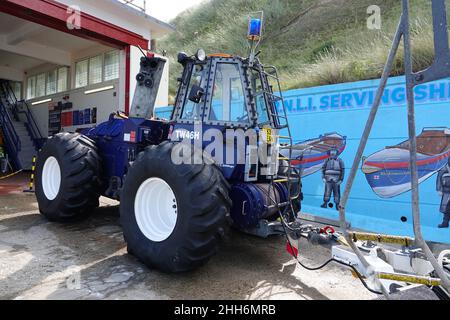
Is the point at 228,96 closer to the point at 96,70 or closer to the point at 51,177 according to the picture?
the point at 51,177

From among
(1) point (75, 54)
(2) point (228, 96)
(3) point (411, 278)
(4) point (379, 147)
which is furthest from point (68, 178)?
(1) point (75, 54)

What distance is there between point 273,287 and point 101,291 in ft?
5.35

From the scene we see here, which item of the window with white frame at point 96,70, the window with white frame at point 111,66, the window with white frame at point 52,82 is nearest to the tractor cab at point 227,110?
the window with white frame at point 111,66

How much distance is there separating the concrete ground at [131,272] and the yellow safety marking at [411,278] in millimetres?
919

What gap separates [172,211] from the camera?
159 inches

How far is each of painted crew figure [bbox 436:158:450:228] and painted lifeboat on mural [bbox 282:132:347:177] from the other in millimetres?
1626

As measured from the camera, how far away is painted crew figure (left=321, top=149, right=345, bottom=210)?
651cm

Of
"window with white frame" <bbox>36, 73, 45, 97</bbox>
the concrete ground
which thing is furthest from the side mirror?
"window with white frame" <bbox>36, 73, 45, 97</bbox>

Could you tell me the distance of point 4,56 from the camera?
15.3 m

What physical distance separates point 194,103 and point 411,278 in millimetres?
2928

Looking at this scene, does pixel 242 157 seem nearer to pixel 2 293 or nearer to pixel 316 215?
pixel 2 293

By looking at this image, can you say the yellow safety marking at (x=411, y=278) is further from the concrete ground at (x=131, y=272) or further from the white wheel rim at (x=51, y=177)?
the white wheel rim at (x=51, y=177)

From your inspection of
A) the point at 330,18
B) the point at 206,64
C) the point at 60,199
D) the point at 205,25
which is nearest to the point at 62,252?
the point at 60,199

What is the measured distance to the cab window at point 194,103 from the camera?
171 inches
